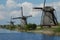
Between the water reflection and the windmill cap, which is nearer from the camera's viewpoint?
the water reflection

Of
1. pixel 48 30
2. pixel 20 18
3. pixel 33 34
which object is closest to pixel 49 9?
pixel 48 30

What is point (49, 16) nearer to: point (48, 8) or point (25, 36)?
point (48, 8)

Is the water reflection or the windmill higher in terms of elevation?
the windmill

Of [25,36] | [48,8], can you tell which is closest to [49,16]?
[48,8]

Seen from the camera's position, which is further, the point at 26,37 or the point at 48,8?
the point at 26,37

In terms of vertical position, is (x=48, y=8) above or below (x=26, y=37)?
above

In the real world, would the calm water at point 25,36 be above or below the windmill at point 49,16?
below

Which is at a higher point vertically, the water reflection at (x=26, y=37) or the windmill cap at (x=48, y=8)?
the windmill cap at (x=48, y=8)

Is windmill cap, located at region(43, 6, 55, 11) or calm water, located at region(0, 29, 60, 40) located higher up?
windmill cap, located at region(43, 6, 55, 11)

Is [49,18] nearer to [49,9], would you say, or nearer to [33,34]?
[49,9]

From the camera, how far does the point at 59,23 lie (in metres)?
34.9

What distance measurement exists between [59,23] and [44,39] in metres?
3.82

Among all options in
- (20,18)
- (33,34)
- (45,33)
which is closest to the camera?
(45,33)

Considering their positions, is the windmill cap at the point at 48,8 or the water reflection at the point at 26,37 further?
the windmill cap at the point at 48,8
